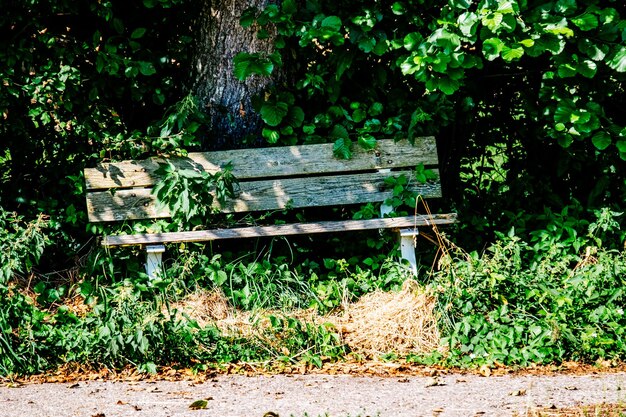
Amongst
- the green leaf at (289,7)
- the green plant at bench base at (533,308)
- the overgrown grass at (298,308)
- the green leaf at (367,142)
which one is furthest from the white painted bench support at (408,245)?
the green leaf at (289,7)

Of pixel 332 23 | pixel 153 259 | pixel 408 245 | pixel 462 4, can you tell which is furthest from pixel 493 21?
pixel 153 259

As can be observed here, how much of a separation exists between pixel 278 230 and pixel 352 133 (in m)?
1.02

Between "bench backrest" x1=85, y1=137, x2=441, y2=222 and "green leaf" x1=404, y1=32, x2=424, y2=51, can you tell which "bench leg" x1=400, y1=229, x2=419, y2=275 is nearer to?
"bench backrest" x1=85, y1=137, x2=441, y2=222

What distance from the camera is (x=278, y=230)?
5773 mm

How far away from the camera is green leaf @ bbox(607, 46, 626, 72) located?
5.55m

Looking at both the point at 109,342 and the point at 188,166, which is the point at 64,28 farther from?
the point at 109,342

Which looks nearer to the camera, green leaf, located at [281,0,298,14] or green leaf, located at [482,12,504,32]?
green leaf, located at [482,12,504,32]

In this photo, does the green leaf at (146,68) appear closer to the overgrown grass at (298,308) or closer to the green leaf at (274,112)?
the green leaf at (274,112)

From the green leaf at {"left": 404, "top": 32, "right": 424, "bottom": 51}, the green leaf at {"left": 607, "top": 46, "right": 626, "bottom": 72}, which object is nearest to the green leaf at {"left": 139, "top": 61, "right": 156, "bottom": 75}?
the green leaf at {"left": 404, "top": 32, "right": 424, "bottom": 51}

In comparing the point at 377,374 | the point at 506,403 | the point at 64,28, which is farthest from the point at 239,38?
the point at 506,403

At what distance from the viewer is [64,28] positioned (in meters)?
6.57

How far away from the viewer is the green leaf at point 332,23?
19.1 feet

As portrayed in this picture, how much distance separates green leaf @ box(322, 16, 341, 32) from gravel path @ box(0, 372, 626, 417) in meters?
2.51

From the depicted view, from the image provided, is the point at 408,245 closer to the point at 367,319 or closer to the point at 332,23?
the point at 367,319
